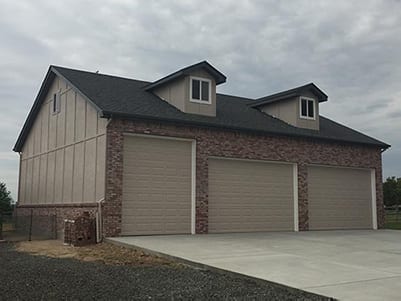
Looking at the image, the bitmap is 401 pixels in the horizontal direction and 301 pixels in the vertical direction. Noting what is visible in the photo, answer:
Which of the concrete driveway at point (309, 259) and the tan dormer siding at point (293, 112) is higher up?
the tan dormer siding at point (293, 112)

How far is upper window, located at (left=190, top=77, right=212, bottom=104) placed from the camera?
18347 millimetres

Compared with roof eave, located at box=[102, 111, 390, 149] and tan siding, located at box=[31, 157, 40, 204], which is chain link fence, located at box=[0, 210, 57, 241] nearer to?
tan siding, located at box=[31, 157, 40, 204]

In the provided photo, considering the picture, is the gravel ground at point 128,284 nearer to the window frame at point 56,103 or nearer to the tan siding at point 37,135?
the window frame at point 56,103

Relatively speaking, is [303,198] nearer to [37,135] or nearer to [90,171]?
[90,171]

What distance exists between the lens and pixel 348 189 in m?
21.7

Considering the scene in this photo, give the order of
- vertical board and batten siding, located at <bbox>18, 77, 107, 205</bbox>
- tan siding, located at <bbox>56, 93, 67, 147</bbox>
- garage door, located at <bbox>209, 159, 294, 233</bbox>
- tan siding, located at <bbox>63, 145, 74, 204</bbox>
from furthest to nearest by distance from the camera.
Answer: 1. tan siding, located at <bbox>56, 93, 67, 147</bbox>
2. tan siding, located at <bbox>63, 145, 74, 204</bbox>
3. garage door, located at <bbox>209, 159, 294, 233</bbox>
4. vertical board and batten siding, located at <bbox>18, 77, 107, 205</bbox>

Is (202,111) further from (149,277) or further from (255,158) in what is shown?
(149,277)

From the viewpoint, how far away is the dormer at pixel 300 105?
2130 centimetres

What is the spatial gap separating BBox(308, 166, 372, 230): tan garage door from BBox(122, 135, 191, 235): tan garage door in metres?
6.39

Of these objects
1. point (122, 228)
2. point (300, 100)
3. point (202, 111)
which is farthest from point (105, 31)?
point (300, 100)

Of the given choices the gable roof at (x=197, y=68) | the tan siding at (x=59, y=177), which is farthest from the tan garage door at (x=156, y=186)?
the tan siding at (x=59, y=177)

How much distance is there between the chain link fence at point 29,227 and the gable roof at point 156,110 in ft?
12.9

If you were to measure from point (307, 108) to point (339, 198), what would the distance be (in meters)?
4.38

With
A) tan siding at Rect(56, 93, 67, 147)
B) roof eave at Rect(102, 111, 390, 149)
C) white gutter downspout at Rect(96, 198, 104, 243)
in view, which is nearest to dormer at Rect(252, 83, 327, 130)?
roof eave at Rect(102, 111, 390, 149)
